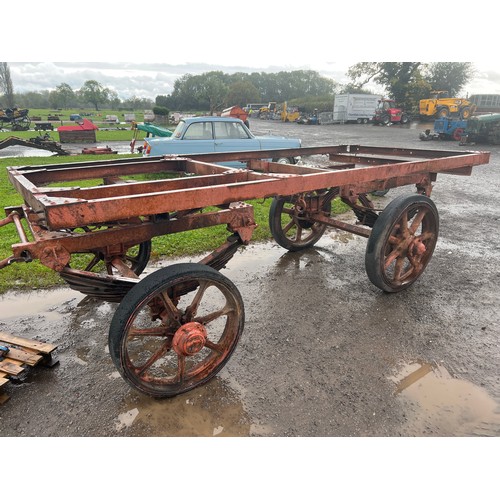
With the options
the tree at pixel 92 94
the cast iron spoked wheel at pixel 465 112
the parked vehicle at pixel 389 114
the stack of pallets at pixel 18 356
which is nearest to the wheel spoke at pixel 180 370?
the stack of pallets at pixel 18 356

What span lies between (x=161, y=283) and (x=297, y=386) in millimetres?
1368

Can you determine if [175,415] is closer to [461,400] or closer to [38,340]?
[38,340]

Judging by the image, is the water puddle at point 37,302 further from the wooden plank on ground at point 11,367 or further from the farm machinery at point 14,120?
the farm machinery at point 14,120

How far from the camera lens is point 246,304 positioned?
4.07 metres

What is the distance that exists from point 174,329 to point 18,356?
136 centimetres

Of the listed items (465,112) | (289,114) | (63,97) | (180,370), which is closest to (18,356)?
(180,370)

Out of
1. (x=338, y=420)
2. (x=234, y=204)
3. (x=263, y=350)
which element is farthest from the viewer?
(x=263, y=350)

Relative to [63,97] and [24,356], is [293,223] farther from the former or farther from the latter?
[63,97]

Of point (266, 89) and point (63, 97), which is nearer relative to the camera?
point (266, 89)

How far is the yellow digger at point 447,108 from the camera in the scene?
84.9 feet

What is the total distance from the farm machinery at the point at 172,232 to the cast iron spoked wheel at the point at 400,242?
0.01 meters

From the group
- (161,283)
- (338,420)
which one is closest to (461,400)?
(338,420)

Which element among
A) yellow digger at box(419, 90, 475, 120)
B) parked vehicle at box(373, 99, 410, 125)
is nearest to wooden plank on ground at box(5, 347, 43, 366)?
yellow digger at box(419, 90, 475, 120)

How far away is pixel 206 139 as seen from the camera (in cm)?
996
